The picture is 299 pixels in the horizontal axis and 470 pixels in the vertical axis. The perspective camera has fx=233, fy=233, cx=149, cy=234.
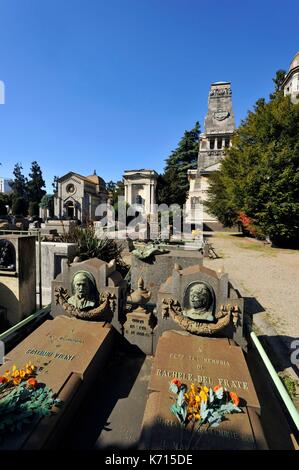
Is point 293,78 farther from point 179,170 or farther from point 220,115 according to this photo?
point 179,170

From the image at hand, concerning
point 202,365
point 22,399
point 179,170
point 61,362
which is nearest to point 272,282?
point 202,365

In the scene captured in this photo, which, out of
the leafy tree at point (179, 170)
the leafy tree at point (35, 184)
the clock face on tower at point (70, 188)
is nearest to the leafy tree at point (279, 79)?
the leafy tree at point (179, 170)

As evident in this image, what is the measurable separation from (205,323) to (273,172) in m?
15.0

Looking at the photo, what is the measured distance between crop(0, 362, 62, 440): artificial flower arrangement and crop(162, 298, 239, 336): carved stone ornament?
1666 millimetres

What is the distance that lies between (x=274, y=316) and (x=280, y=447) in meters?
3.71

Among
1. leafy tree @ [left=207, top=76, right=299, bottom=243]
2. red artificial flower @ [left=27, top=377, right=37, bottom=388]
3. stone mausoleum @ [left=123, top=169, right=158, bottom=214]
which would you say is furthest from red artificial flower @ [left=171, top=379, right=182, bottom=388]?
stone mausoleum @ [left=123, top=169, right=158, bottom=214]

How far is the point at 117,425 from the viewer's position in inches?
90.7

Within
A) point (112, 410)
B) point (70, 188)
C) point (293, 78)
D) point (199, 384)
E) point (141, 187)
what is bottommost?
point (112, 410)

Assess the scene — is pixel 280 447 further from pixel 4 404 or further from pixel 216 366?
pixel 4 404

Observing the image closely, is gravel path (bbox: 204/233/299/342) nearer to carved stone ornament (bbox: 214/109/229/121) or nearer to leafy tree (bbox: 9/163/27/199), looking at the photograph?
carved stone ornament (bbox: 214/109/229/121)

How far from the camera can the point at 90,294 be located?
11.5 feet

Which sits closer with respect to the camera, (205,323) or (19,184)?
(205,323)

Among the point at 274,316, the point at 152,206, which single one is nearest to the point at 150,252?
the point at 274,316

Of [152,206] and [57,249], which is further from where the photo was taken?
[152,206]
